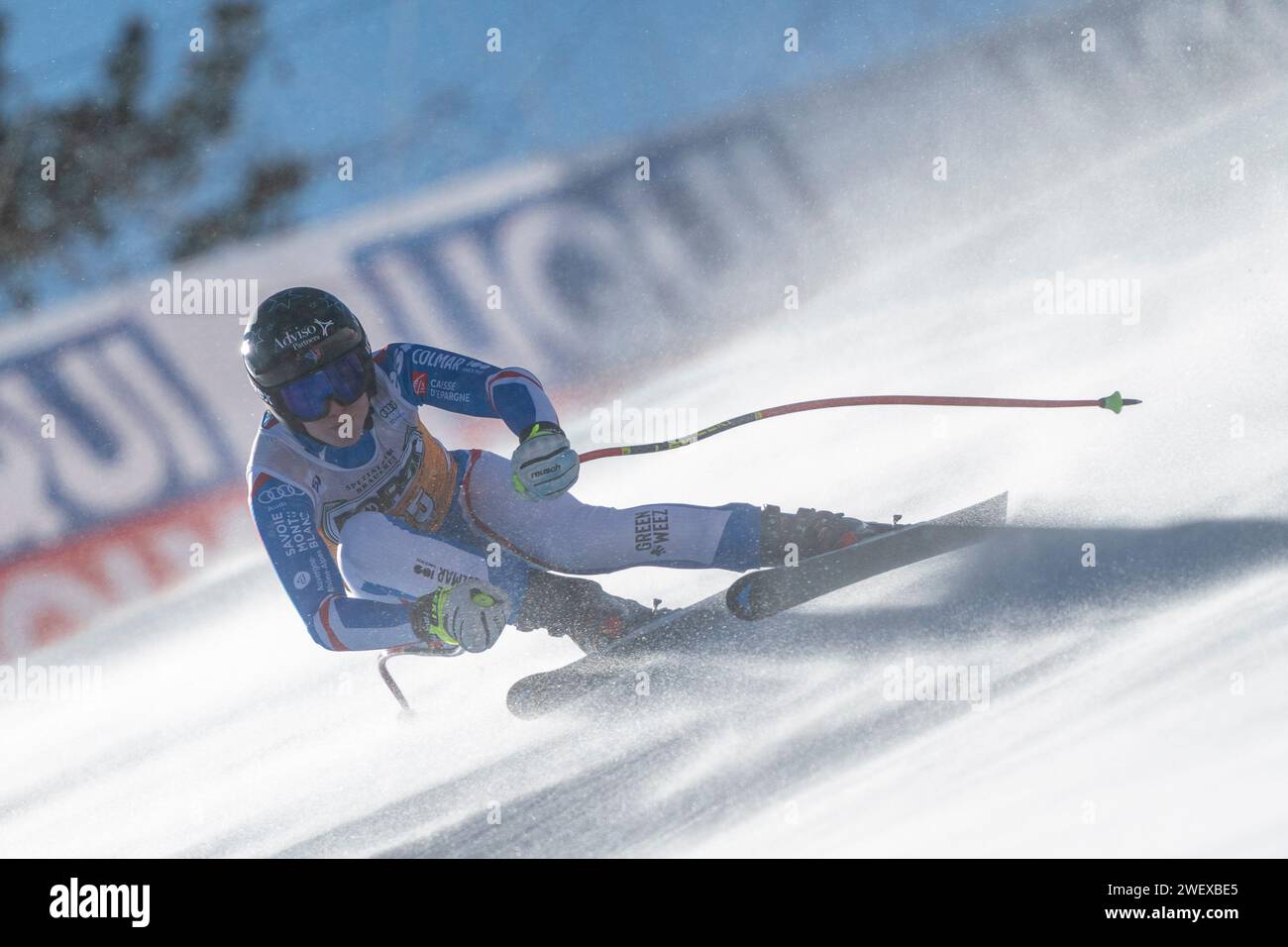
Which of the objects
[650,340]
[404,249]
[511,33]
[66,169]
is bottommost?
[650,340]

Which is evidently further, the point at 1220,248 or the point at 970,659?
the point at 1220,248

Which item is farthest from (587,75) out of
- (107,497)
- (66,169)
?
(107,497)

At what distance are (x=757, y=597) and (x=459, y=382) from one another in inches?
48.4

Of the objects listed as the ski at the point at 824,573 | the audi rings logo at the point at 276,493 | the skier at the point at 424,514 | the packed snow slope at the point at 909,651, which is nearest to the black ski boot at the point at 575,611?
the skier at the point at 424,514

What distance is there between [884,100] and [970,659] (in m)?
6.11

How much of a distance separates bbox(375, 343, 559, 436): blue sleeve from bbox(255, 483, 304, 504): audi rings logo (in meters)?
0.57

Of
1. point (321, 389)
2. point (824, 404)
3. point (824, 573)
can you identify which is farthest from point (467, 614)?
point (824, 404)

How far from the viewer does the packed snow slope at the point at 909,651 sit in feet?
13.6

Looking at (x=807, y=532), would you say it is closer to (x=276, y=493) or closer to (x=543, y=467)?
(x=543, y=467)

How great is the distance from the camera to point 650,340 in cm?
909

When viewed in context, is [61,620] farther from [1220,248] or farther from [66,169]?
[1220,248]

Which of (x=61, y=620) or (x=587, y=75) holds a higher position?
(x=587, y=75)

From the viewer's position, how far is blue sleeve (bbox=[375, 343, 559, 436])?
459 cm

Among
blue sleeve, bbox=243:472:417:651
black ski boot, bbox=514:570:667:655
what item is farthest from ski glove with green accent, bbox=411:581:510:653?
black ski boot, bbox=514:570:667:655
